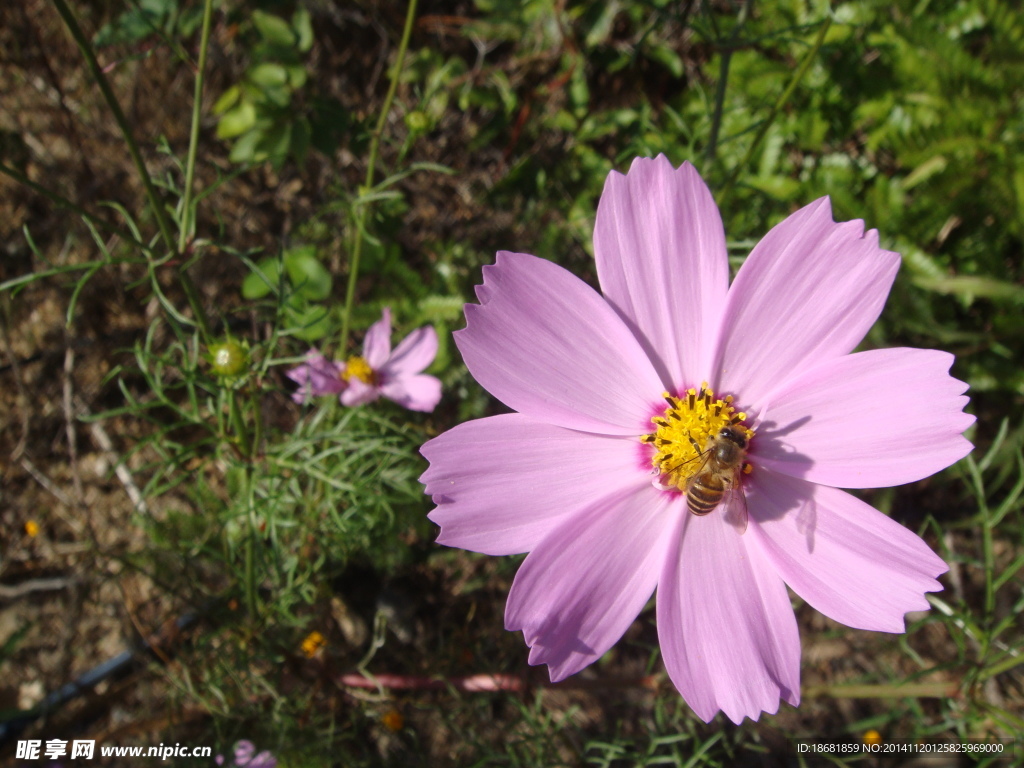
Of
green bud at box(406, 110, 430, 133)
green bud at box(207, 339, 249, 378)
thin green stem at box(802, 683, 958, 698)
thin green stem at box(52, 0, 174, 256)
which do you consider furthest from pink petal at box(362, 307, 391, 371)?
thin green stem at box(802, 683, 958, 698)

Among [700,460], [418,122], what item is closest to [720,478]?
[700,460]

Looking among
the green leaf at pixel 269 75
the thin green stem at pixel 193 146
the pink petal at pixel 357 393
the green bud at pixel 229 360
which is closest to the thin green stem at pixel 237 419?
the green bud at pixel 229 360

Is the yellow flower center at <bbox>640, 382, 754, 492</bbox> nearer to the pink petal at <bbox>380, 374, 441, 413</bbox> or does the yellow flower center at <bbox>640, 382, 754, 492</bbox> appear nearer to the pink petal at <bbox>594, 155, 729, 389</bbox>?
the pink petal at <bbox>594, 155, 729, 389</bbox>

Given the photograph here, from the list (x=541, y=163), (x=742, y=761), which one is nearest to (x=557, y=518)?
(x=742, y=761)

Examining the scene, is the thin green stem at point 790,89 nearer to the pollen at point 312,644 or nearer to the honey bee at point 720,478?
the honey bee at point 720,478

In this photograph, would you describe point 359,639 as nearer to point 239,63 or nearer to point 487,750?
point 487,750

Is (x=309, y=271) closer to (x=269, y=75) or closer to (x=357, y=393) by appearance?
(x=357, y=393)
